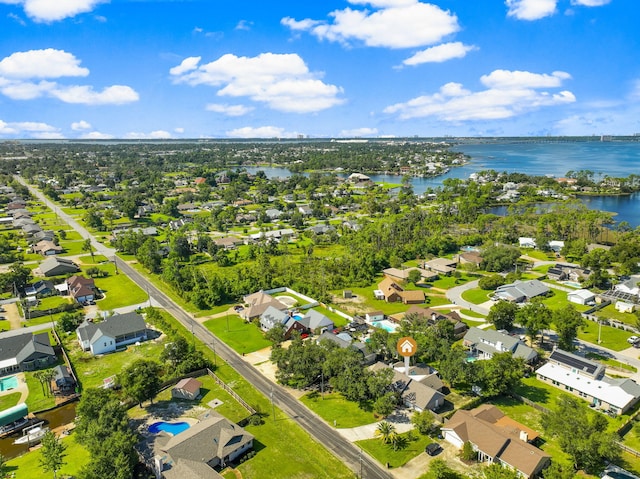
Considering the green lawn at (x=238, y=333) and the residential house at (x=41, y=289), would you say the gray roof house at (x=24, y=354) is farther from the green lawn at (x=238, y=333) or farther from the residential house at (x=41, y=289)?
the residential house at (x=41, y=289)

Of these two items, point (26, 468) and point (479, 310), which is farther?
point (479, 310)

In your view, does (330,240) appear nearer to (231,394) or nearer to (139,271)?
(139,271)

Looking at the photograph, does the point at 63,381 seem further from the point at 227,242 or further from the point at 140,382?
the point at 227,242

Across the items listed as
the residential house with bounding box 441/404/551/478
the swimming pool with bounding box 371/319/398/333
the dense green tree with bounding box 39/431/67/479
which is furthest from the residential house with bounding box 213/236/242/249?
the residential house with bounding box 441/404/551/478

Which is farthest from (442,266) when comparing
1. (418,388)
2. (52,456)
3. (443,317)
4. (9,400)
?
(9,400)

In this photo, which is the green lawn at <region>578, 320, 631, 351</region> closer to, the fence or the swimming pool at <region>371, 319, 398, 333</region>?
the swimming pool at <region>371, 319, 398, 333</region>

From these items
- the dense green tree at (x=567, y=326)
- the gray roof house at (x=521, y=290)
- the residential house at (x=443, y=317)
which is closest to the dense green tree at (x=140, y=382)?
the residential house at (x=443, y=317)

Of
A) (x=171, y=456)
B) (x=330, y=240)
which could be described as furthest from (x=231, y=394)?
(x=330, y=240)
